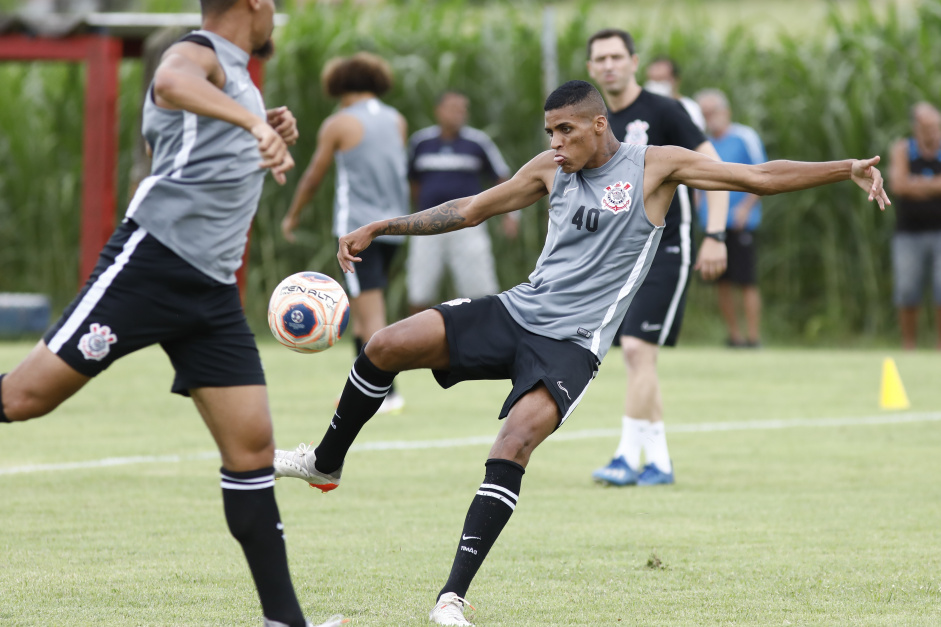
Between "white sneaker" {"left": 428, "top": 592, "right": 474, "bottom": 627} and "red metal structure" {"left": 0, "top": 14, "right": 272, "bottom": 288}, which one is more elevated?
"red metal structure" {"left": 0, "top": 14, "right": 272, "bottom": 288}

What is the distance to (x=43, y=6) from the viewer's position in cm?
1594

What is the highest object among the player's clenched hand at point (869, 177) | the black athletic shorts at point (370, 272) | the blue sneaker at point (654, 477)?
the player's clenched hand at point (869, 177)

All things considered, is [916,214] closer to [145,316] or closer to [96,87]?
[96,87]

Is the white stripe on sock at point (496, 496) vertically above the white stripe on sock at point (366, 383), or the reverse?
the white stripe on sock at point (366, 383)

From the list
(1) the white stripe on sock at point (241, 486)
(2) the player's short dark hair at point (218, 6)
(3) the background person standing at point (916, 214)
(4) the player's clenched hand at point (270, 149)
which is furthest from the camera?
(3) the background person standing at point (916, 214)

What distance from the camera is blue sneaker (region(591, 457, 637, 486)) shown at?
7219 mm

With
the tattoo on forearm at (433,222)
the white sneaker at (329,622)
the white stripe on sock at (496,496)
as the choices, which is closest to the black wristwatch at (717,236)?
the tattoo on forearm at (433,222)

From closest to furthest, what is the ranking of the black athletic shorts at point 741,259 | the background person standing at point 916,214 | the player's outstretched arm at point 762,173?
the player's outstretched arm at point 762,173 < the background person standing at point 916,214 < the black athletic shorts at point 741,259

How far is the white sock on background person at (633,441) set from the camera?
7.31m

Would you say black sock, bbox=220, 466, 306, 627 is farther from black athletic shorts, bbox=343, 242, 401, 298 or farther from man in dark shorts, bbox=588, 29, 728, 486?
black athletic shorts, bbox=343, 242, 401, 298

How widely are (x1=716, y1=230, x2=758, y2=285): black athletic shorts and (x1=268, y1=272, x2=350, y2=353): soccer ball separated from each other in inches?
397

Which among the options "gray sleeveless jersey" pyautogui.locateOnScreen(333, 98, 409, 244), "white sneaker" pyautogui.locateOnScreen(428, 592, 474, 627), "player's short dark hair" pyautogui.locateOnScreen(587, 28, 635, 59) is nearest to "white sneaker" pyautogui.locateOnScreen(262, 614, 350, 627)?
"white sneaker" pyautogui.locateOnScreen(428, 592, 474, 627)

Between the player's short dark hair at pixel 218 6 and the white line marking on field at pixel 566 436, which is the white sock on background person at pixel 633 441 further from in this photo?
the player's short dark hair at pixel 218 6

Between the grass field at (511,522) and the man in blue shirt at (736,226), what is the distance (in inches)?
167
